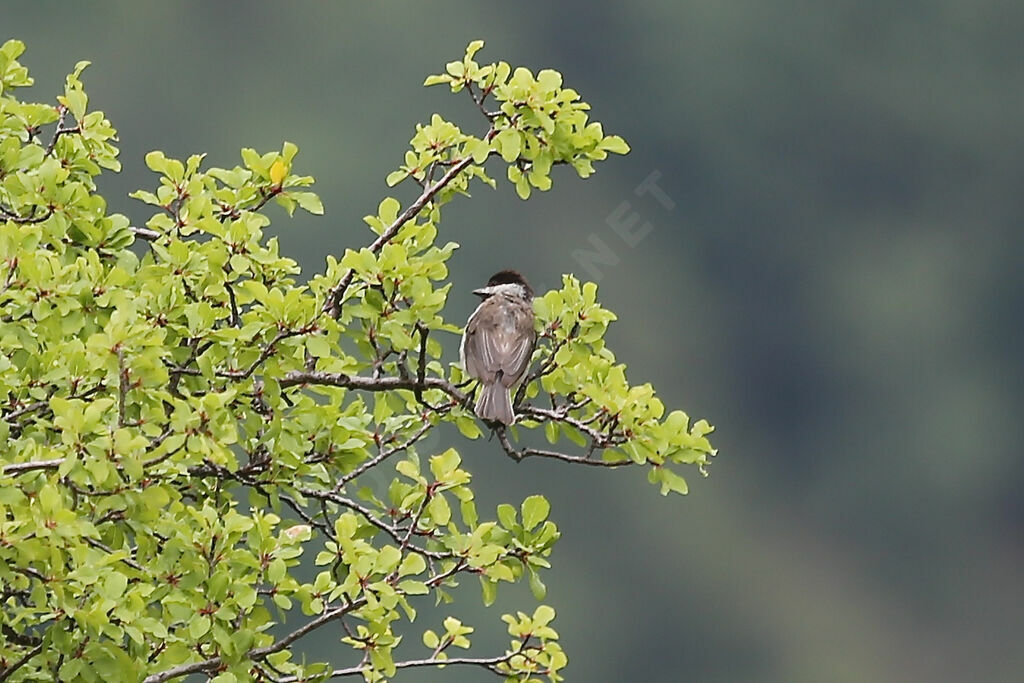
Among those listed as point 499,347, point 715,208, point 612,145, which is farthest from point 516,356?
point 715,208

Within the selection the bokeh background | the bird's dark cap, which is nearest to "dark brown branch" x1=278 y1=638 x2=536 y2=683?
the bird's dark cap

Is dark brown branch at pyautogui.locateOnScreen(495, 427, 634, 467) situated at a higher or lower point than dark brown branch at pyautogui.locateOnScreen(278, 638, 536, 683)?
higher

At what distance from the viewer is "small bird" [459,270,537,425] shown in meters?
7.42

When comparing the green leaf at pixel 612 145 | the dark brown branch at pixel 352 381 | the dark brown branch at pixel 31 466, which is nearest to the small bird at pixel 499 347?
the dark brown branch at pixel 352 381

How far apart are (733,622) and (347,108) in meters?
17.4

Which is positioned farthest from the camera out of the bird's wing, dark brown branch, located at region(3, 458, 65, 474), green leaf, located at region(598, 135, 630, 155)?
the bird's wing

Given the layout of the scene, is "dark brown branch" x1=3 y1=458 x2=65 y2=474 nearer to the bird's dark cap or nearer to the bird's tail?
the bird's tail

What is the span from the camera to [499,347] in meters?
7.93

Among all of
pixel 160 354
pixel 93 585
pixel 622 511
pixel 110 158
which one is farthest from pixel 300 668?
pixel 622 511

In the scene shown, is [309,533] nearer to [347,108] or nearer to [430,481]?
[430,481]

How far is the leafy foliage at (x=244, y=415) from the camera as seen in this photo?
20.5 ft

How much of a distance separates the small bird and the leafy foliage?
0.11 m

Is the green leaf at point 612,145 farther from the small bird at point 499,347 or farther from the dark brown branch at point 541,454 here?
the dark brown branch at point 541,454

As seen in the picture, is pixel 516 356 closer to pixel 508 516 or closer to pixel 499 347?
pixel 499 347
